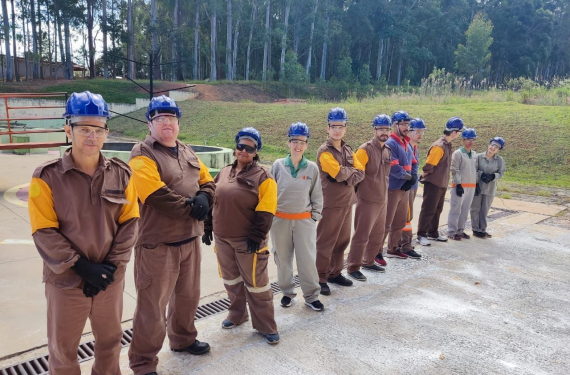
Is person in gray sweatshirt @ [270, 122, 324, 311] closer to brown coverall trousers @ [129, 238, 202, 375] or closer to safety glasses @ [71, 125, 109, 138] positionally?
brown coverall trousers @ [129, 238, 202, 375]

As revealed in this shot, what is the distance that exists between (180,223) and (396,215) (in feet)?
11.7

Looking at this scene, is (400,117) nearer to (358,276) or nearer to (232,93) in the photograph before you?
(358,276)

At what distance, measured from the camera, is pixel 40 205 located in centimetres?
232

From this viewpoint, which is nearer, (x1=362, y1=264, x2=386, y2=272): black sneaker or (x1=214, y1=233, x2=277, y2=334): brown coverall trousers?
(x1=214, y1=233, x2=277, y2=334): brown coverall trousers

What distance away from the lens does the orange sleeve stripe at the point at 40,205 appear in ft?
7.58

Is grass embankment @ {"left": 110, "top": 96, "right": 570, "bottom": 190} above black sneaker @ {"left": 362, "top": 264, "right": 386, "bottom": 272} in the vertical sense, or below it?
above

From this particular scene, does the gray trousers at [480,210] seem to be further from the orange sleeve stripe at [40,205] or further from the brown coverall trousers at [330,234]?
the orange sleeve stripe at [40,205]

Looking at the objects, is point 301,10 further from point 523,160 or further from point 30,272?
point 30,272

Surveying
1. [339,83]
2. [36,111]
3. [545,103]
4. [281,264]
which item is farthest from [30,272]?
[339,83]

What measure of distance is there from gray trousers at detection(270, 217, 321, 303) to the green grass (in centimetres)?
2840

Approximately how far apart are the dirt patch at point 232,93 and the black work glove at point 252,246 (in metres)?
31.4

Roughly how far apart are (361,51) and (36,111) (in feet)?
148

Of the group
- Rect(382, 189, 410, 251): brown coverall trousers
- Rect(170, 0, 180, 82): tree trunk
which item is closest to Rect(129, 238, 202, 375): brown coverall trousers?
Rect(382, 189, 410, 251): brown coverall trousers

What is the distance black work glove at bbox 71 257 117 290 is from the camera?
7.75 ft
